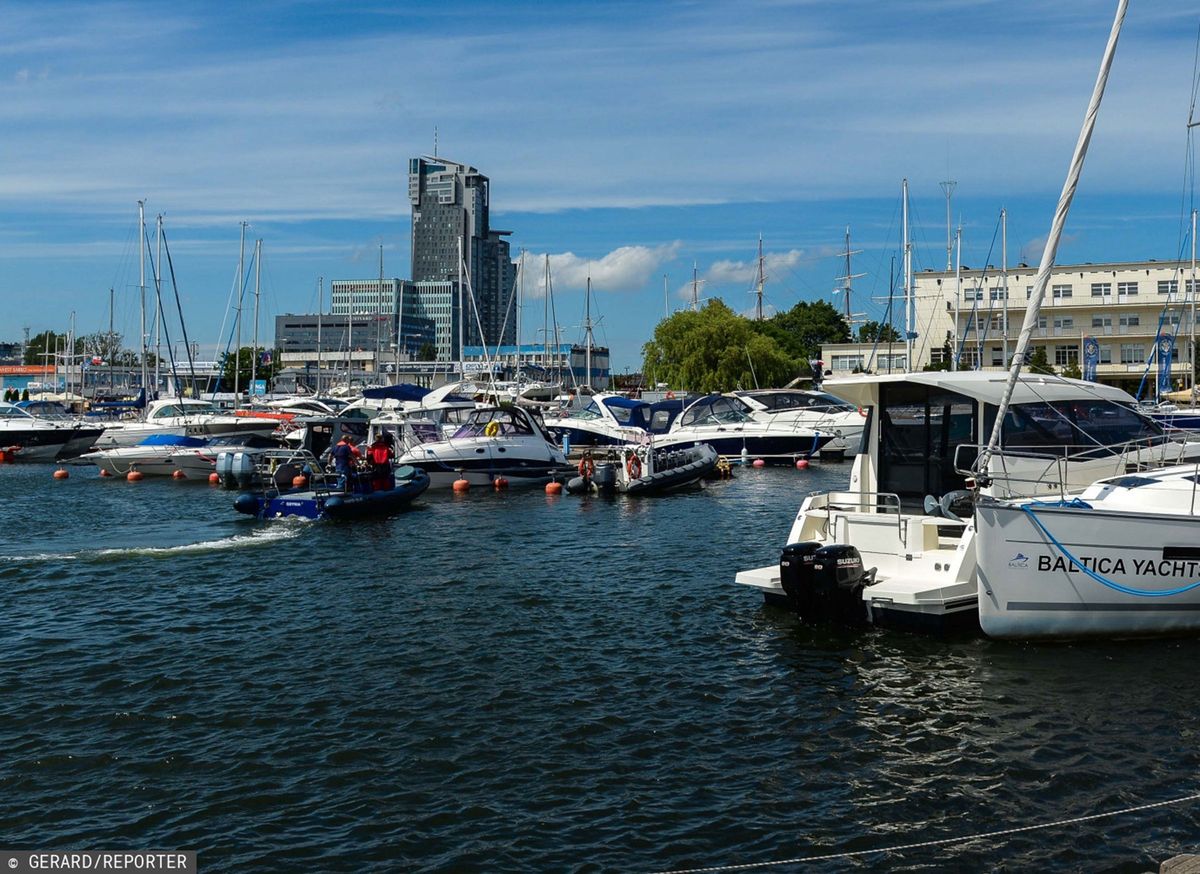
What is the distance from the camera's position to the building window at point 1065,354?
281ft

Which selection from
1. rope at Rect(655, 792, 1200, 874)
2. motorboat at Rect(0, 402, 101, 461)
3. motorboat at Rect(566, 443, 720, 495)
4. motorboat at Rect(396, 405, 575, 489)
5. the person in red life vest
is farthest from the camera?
motorboat at Rect(0, 402, 101, 461)

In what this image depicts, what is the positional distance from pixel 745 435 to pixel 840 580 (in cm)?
3144

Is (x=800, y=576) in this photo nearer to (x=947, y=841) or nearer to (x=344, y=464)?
(x=947, y=841)

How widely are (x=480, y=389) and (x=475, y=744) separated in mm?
43162

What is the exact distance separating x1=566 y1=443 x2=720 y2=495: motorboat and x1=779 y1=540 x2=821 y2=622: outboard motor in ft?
63.7

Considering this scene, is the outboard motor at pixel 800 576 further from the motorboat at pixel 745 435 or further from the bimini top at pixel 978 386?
the motorboat at pixel 745 435

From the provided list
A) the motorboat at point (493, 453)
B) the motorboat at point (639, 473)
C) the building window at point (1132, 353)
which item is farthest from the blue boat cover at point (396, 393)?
the building window at point (1132, 353)

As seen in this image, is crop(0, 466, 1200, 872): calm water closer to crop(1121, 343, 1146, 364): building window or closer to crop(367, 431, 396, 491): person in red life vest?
crop(367, 431, 396, 491): person in red life vest

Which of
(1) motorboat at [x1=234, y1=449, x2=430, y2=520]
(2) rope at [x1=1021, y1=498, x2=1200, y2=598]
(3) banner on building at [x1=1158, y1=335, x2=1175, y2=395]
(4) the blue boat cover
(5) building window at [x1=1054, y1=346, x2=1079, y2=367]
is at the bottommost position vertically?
(1) motorboat at [x1=234, y1=449, x2=430, y2=520]

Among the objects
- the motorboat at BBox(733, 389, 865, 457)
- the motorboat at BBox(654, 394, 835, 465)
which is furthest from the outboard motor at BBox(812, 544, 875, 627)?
the motorboat at BBox(733, 389, 865, 457)

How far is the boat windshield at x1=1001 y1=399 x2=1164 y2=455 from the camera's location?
1680 cm

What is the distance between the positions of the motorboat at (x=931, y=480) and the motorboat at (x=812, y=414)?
28475 millimetres

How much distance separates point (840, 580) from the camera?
15.0m

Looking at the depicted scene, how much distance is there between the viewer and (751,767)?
10672mm
